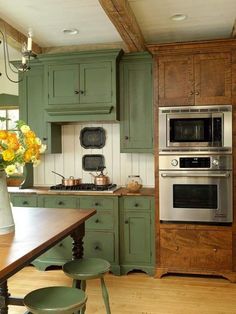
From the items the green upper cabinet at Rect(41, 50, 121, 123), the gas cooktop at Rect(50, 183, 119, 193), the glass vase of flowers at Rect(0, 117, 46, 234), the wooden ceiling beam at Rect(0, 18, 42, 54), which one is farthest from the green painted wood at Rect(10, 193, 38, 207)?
the glass vase of flowers at Rect(0, 117, 46, 234)

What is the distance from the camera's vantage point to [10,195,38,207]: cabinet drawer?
396cm

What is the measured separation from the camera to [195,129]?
362 centimetres

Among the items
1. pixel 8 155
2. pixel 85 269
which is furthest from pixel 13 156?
pixel 85 269

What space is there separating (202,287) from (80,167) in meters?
1.99

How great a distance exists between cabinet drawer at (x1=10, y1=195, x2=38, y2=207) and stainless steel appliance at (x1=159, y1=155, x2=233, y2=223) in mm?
1420

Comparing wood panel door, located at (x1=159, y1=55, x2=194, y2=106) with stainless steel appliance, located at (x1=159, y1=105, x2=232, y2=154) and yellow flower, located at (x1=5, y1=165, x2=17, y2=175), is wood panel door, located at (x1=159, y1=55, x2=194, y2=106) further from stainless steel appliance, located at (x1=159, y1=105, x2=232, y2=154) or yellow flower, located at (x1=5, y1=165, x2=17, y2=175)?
yellow flower, located at (x1=5, y1=165, x2=17, y2=175)

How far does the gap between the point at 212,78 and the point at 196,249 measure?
5.81ft

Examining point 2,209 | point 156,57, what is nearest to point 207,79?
point 156,57

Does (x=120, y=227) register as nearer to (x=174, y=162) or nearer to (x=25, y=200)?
(x=174, y=162)

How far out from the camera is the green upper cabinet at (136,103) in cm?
388

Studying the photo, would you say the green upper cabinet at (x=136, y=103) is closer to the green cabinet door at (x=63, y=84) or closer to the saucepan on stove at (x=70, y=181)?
the green cabinet door at (x=63, y=84)

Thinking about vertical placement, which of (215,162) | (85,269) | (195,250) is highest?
(215,162)

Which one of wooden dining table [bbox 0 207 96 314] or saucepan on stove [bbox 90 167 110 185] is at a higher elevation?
saucepan on stove [bbox 90 167 110 185]

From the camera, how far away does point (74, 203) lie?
3.86m
